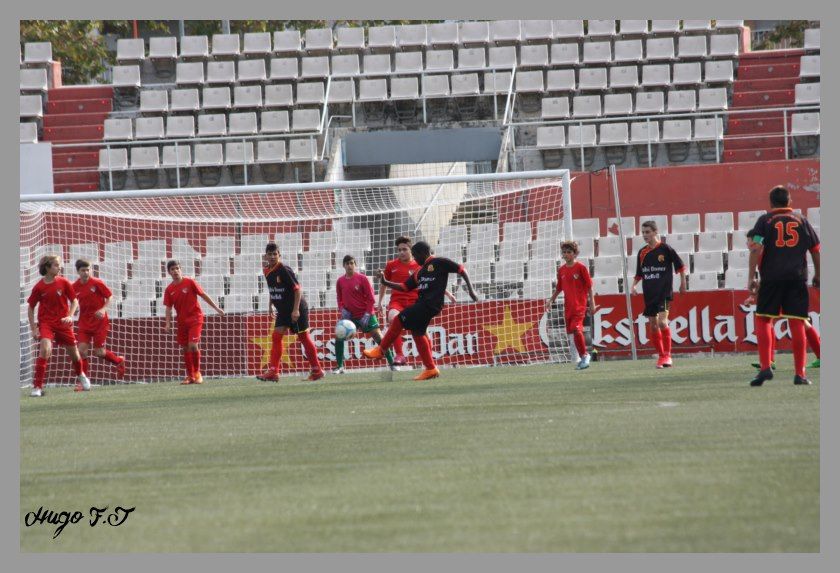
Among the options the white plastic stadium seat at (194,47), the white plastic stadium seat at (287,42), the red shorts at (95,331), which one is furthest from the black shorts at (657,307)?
the white plastic stadium seat at (194,47)

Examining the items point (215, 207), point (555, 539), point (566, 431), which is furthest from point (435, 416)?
point (215, 207)

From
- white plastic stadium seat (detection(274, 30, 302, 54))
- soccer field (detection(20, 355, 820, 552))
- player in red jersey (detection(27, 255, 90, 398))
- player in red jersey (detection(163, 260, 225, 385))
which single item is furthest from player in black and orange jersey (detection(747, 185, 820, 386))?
white plastic stadium seat (detection(274, 30, 302, 54))

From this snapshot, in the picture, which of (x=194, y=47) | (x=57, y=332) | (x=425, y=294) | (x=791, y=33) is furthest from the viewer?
(x=791, y=33)

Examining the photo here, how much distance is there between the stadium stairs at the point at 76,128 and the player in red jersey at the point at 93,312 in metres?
9.36

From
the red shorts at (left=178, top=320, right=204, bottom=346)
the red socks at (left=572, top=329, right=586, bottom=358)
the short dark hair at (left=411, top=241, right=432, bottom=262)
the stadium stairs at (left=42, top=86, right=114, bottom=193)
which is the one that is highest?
the stadium stairs at (left=42, top=86, right=114, bottom=193)

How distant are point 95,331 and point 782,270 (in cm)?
1022

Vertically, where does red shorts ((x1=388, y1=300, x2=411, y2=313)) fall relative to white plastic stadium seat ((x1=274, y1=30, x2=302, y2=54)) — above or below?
below

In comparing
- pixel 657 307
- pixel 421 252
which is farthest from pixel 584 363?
pixel 421 252

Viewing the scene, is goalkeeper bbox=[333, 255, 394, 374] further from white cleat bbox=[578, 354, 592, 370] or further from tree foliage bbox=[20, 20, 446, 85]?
tree foliage bbox=[20, 20, 446, 85]

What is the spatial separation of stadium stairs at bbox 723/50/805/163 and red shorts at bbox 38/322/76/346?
46.1 ft

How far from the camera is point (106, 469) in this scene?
24.9ft

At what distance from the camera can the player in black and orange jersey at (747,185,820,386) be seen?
11.0m
